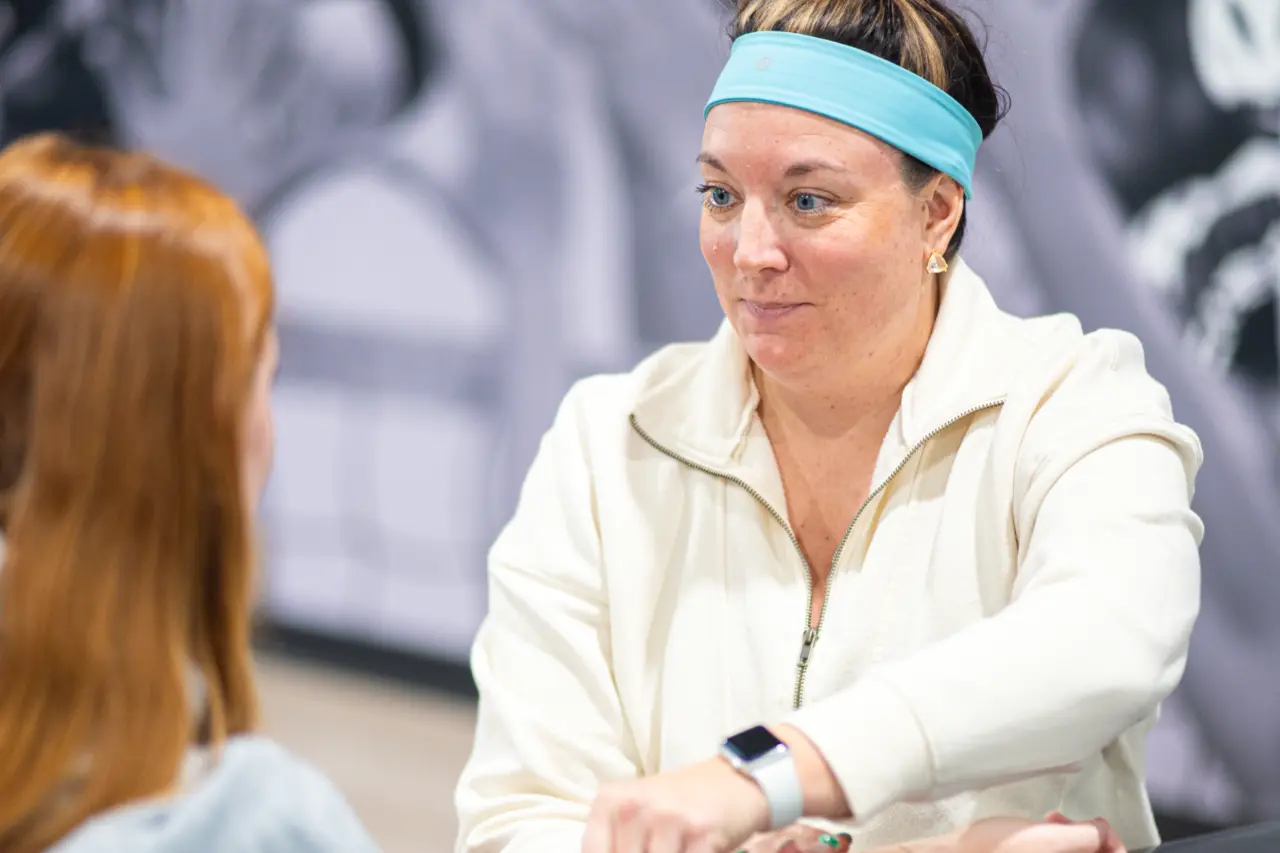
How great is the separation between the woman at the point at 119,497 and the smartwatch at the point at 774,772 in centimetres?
34

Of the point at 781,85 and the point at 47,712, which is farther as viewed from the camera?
the point at 781,85

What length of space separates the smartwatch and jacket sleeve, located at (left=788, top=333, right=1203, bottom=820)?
0.03m

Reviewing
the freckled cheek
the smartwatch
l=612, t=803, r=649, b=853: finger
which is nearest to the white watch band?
the smartwatch

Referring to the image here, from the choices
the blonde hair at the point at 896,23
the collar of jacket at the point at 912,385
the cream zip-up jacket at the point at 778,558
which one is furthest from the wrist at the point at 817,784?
the blonde hair at the point at 896,23

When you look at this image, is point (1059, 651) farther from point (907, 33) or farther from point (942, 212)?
point (907, 33)

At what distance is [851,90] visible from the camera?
158 centimetres

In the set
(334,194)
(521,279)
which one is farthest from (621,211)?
(334,194)

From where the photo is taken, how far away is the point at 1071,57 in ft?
9.52

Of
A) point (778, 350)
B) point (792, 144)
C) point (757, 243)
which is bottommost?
point (778, 350)

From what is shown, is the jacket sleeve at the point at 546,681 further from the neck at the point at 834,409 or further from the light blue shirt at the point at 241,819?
the light blue shirt at the point at 241,819

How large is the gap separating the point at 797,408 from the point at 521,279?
2141 mm

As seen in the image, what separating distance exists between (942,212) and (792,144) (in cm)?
23

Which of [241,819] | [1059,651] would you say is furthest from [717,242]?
[241,819]

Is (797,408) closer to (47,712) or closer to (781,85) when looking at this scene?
(781,85)
